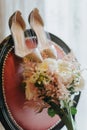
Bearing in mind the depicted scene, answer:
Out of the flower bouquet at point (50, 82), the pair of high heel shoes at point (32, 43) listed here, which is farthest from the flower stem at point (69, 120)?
the pair of high heel shoes at point (32, 43)

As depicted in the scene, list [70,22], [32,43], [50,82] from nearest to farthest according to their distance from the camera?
[50,82], [32,43], [70,22]

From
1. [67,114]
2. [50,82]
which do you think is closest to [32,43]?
[50,82]

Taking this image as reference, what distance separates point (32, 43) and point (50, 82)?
0.22 metres

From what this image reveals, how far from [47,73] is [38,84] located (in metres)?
0.05

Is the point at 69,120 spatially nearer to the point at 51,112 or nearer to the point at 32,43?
the point at 51,112

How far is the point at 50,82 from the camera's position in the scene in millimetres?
949

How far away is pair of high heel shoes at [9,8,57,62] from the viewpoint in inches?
40.7

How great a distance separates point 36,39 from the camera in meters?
1.10

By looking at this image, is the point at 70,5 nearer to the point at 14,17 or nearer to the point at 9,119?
the point at 14,17

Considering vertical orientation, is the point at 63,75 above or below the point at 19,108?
above

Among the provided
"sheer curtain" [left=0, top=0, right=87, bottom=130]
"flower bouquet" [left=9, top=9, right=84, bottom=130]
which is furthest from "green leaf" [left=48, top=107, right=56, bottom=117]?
"sheer curtain" [left=0, top=0, right=87, bottom=130]

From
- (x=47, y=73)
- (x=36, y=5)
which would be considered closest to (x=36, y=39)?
(x=47, y=73)

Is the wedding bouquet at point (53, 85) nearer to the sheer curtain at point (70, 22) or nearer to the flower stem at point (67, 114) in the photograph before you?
the flower stem at point (67, 114)

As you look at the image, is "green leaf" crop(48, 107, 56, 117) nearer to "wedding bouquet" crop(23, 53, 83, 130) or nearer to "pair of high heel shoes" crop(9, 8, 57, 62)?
"wedding bouquet" crop(23, 53, 83, 130)
